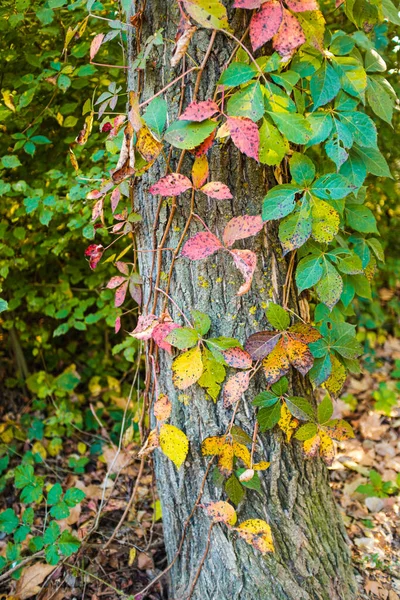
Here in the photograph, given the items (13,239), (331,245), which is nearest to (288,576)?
(331,245)

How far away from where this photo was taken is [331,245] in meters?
1.40

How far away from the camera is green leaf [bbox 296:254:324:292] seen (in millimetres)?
1262

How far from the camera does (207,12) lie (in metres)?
1.02

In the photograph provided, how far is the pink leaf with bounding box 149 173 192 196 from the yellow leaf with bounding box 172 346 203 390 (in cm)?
39

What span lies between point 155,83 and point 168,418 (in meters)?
0.93

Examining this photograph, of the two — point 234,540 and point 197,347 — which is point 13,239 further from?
point 234,540

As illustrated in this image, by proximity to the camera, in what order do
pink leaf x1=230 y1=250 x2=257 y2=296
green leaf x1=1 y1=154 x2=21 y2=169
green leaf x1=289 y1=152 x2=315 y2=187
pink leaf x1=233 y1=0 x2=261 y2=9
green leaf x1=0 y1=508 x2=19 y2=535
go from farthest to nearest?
green leaf x1=1 y1=154 x2=21 y2=169 → green leaf x1=0 y1=508 x2=19 y2=535 → green leaf x1=289 y1=152 x2=315 y2=187 → pink leaf x1=230 y1=250 x2=257 y2=296 → pink leaf x1=233 y1=0 x2=261 y2=9

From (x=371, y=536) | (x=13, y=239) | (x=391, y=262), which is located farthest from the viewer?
(x=391, y=262)

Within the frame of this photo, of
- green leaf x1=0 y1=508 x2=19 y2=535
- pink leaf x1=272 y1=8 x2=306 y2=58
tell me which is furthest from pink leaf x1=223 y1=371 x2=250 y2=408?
green leaf x1=0 y1=508 x2=19 y2=535

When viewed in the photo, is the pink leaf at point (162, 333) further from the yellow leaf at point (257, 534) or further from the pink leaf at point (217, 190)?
Result: the yellow leaf at point (257, 534)

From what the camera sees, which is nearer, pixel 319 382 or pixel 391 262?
pixel 319 382

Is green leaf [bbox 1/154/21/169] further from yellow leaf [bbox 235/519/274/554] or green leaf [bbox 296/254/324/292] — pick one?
yellow leaf [bbox 235/519/274/554]

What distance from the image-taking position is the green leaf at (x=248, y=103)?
1067 millimetres

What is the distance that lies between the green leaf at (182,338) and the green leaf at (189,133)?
448mm
